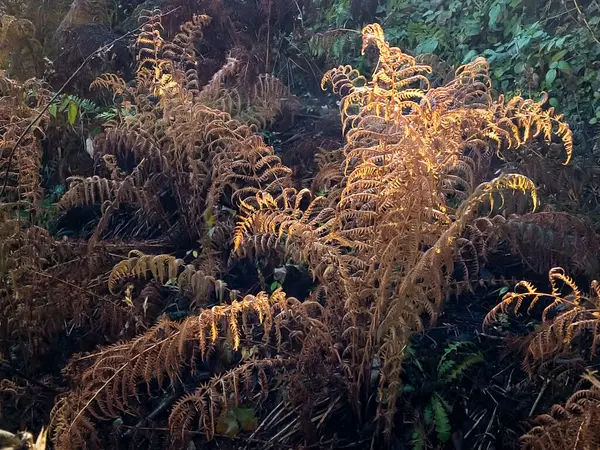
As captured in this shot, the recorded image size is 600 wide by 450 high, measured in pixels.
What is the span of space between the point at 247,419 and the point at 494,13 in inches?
121

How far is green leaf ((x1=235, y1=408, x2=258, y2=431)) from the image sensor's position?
2.60 m

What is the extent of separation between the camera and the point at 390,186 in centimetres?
221

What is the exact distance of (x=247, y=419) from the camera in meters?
2.61

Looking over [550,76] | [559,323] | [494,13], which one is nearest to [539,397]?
[559,323]

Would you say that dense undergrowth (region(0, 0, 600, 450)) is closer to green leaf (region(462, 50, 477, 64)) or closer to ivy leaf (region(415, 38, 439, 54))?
green leaf (region(462, 50, 477, 64))

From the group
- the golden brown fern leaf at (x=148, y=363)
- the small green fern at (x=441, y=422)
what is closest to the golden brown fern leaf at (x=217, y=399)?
the golden brown fern leaf at (x=148, y=363)

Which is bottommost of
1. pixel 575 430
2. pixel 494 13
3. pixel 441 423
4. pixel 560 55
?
pixel 441 423

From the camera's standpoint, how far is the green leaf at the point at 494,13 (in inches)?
175

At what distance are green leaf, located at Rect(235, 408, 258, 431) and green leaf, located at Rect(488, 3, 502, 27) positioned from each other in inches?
119

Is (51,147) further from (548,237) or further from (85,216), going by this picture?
(548,237)

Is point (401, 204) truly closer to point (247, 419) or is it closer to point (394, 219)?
point (394, 219)

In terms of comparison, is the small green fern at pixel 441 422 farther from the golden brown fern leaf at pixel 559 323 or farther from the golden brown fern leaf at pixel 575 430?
the golden brown fern leaf at pixel 575 430

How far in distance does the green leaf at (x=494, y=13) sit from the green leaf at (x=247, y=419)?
301cm

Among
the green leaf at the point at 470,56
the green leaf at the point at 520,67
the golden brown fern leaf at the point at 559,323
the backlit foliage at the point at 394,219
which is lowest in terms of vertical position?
the golden brown fern leaf at the point at 559,323
